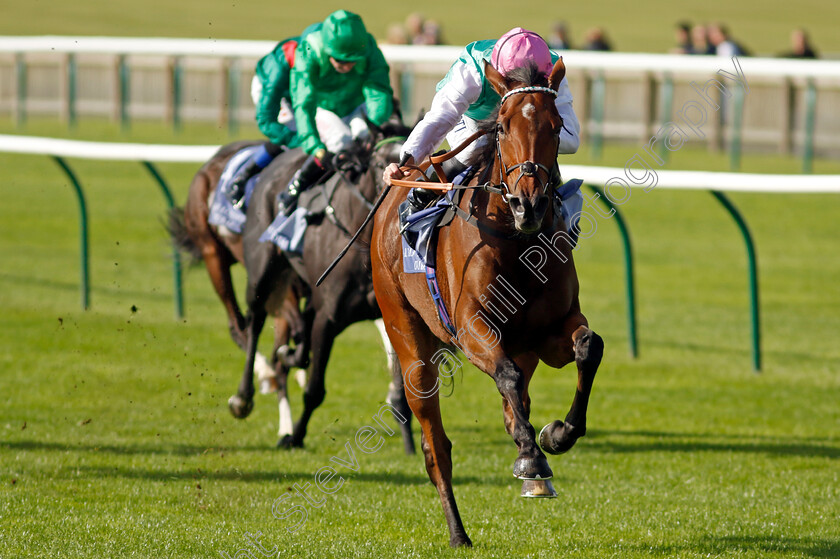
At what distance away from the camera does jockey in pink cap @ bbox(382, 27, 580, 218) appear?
4.16m

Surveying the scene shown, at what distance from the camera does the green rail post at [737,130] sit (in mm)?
17125

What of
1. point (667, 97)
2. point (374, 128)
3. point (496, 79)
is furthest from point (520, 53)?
point (667, 97)

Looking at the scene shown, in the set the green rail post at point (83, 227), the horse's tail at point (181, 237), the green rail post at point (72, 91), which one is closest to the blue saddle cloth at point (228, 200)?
the horse's tail at point (181, 237)

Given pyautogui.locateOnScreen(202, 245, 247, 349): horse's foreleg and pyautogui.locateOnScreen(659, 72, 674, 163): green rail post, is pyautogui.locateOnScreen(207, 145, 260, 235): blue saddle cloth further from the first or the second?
pyautogui.locateOnScreen(659, 72, 674, 163): green rail post

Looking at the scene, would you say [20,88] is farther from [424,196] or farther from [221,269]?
[424,196]

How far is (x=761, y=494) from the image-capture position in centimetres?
558

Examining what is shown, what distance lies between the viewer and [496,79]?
13.5ft

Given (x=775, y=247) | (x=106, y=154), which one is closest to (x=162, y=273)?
(x=106, y=154)

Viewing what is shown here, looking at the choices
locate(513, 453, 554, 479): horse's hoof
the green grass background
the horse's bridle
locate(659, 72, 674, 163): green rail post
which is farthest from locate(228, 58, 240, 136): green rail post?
locate(513, 453, 554, 479): horse's hoof

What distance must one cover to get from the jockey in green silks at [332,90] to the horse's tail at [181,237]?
1.46 meters

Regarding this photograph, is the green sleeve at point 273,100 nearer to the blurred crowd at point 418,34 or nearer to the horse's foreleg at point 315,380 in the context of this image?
the horse's foreleg at point 315,380

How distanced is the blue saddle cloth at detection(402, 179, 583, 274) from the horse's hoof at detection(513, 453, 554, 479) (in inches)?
37.3

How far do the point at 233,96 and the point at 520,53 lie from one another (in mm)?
17782

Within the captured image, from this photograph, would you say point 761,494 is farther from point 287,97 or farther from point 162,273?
point 162,273
